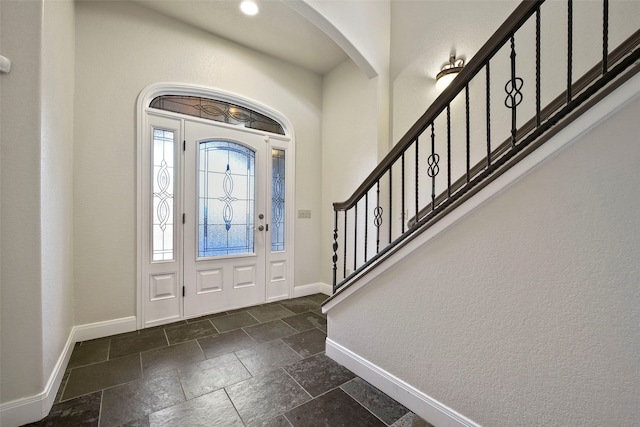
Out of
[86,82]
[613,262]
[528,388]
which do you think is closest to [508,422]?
[528,388]

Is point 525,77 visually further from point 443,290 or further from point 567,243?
point 443,290

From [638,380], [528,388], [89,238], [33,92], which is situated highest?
[33,92]

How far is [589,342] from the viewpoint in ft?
3.31

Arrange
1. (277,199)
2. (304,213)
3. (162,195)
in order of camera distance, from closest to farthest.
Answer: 1. (162,195)
2. (277,199)
3. (304,213)

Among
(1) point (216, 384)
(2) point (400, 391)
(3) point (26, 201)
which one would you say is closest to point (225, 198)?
(3) point (26, 201)

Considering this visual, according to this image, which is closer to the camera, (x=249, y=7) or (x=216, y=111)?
(x=249, y=7)

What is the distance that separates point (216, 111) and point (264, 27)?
1.07 metres

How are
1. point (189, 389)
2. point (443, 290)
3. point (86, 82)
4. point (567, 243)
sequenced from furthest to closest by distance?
point (86, 82) → point (189, 389) → point (443, 290) → point (567, 243)

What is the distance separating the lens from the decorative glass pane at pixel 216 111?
2871 mm

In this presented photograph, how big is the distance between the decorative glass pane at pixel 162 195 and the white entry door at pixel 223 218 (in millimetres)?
145

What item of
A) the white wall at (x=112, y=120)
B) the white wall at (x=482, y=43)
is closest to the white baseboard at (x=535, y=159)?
the white wall at (x=482, y=43)

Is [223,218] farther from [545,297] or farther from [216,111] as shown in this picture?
[545,297]

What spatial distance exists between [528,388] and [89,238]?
3.29 m

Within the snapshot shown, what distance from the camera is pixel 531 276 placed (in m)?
1.13
